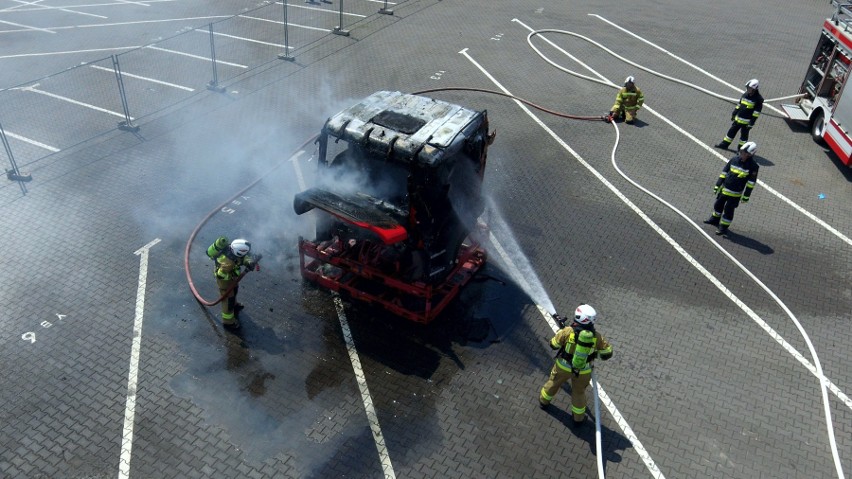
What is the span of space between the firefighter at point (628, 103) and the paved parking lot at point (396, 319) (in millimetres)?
377

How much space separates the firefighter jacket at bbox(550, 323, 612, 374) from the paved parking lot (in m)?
0.81

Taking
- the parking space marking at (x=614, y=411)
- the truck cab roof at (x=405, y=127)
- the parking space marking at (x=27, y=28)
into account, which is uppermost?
the truck cab roof at (x=405, y=127)

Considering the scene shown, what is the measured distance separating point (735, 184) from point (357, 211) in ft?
21.8

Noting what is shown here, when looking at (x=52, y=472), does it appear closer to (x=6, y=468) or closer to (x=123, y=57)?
(x=6, y=468)

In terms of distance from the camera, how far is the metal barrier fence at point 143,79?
1288cm

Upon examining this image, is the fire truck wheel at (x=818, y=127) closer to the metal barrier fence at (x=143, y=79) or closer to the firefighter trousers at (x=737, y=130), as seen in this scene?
the firefighter trousers at (x=737, y=130)

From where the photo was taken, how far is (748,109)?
13.3m

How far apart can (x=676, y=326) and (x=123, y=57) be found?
15057 millimetres

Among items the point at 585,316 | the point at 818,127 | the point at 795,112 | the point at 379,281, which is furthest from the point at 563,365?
the point at 795,112

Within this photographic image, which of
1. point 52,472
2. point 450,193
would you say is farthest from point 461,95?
point 52,472

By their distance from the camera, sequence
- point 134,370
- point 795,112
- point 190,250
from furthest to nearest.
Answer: point 795,112, point 190,250, point 134,370

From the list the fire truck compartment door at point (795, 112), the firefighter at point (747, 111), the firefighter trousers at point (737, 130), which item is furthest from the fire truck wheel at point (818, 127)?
the firefighter trousers at point (737, 130)

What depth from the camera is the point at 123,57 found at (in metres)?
16.7

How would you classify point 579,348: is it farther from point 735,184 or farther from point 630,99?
point 630,99
